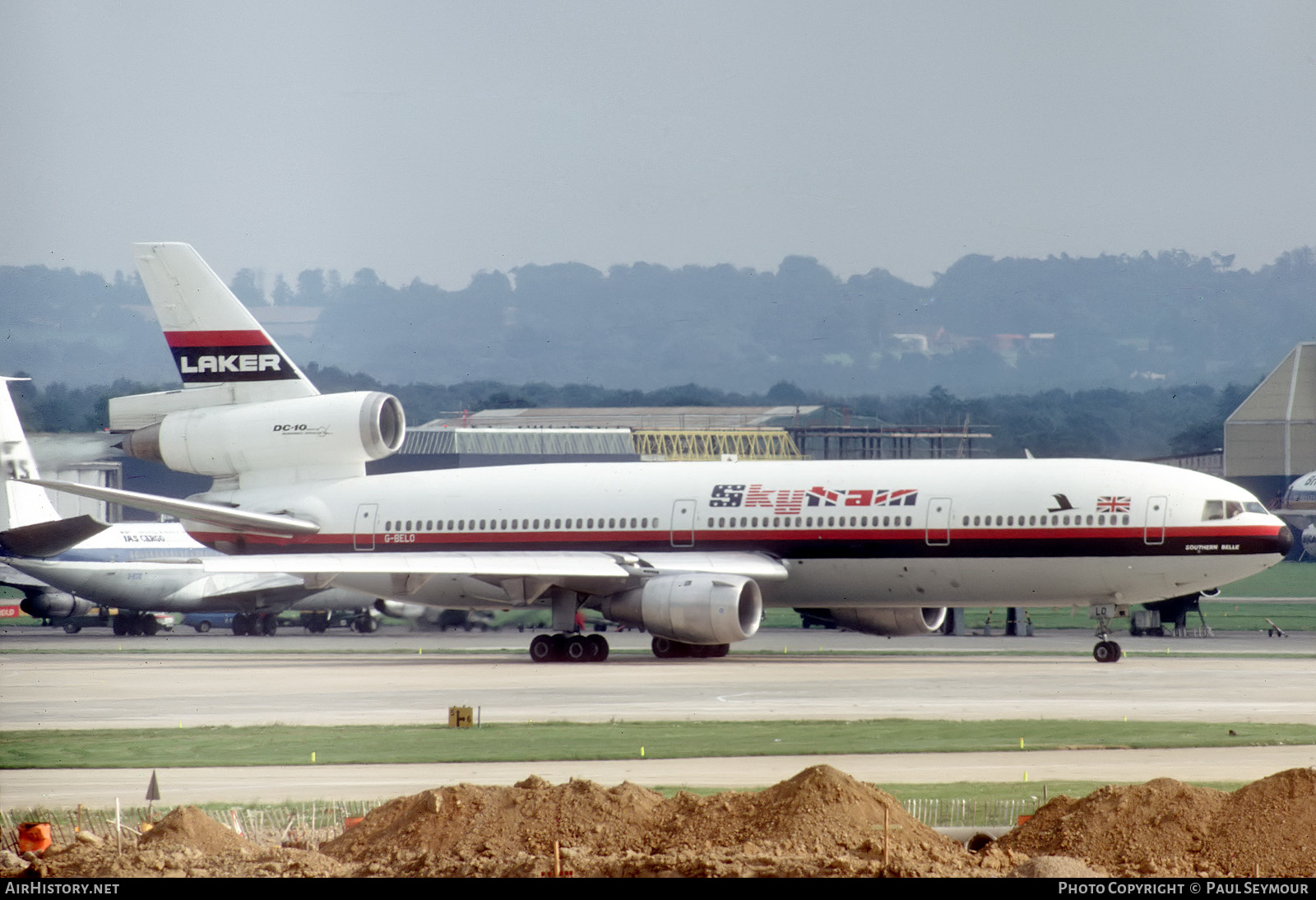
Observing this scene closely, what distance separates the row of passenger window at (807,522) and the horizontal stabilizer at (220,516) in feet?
36.2

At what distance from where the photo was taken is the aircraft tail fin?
21.9 m

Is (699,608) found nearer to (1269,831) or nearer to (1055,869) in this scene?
(1269,831)

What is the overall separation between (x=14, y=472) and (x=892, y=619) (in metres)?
23.0

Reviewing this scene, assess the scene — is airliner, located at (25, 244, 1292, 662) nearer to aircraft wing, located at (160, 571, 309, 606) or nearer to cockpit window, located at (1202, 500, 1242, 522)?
cockpit window, located at (1202, 500, 1242, 522)

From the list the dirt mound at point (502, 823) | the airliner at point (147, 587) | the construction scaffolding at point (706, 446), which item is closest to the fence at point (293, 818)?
the dirt mound at point (502, 823)

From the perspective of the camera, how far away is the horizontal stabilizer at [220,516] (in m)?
35.8

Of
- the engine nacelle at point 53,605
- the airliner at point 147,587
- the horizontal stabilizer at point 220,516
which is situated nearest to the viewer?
the horizontal stabilizer at point 220,516

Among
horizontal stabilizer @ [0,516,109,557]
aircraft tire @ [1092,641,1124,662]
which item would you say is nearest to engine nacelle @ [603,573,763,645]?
aircraft tire @ [1092,641,1124,662]

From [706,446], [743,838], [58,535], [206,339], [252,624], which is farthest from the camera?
[252,624]

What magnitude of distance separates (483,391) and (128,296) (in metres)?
18.5

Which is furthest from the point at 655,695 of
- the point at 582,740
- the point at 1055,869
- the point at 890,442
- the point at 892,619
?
the point at 890,442

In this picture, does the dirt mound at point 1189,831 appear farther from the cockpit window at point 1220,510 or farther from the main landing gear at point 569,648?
the main landing gear at point 569,648

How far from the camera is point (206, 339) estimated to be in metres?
40.0

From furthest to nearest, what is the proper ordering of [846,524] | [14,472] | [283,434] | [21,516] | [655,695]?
1. [283,434]
2. [846,524]
3. [655,695]
4. [21,516]
5. [14,472]
